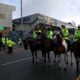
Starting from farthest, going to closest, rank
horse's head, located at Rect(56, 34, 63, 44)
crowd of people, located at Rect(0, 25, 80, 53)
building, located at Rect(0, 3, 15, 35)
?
building, located at Rect(0, 3, 15, 35), crowd of people, located at Rect(0, 25, 80, 53), horse's head, located at Rect(56, 34, 63, 44)

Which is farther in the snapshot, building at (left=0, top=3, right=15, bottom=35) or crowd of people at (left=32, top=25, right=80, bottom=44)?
building at (left=0, top=3, right=15, bottom=35)

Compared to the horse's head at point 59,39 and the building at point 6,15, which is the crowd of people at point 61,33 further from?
the building at point 6,15

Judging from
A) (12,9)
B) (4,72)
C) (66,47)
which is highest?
(12,9)

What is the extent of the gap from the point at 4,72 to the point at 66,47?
140 inches

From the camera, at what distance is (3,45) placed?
32.1m

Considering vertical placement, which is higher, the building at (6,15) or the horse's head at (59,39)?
the building at (6,15)

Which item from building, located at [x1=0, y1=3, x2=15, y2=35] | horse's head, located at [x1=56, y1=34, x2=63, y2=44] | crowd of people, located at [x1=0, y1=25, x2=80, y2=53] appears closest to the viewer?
horse's head, located at [x1=56, y1=34, x2=63, y2=44]

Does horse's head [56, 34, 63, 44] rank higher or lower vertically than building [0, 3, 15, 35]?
lower

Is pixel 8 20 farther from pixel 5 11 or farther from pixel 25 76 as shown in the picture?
pixel 25 76

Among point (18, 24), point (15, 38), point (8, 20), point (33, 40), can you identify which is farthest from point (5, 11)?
point (33, 40)

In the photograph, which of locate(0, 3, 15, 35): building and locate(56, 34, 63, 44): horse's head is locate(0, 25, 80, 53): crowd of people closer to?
locate(56, 34, 63, 44): horse's head

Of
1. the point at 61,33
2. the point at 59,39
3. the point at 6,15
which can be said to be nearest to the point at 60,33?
the point at 61,33

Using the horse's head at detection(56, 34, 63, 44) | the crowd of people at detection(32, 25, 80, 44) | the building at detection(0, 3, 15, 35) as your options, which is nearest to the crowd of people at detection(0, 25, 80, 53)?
the crowd of people at detection(32, 25, 80, 44)

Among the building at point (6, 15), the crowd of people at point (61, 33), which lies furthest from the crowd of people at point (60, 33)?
the building at point (6, 15)
